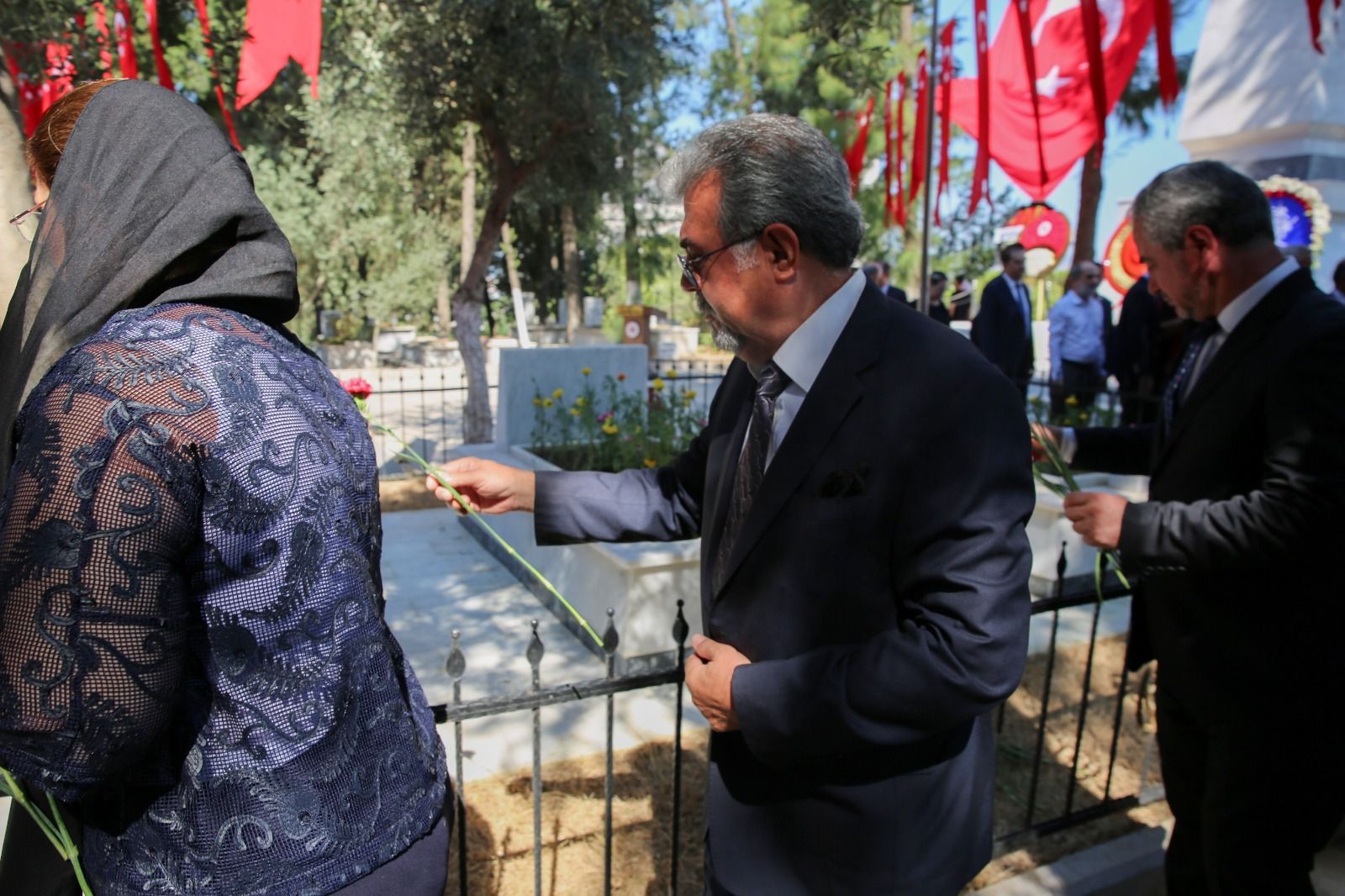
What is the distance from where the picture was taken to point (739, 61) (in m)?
25.7

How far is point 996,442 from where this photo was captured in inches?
51.8

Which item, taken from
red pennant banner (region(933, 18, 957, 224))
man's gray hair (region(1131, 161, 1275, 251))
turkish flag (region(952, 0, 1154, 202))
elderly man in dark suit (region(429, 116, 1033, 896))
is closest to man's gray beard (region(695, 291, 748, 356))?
elderly man in dark suit (region(429, 116, 1033, 896))

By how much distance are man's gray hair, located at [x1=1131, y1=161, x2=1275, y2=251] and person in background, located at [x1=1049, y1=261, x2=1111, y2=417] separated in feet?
23.2

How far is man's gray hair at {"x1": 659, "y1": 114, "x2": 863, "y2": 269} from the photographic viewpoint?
4.52ft

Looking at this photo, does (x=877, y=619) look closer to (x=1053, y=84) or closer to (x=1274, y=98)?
(x=1053, y=84)

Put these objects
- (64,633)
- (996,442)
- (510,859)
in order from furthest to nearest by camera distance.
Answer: (510,859)
(996,442)
(64,633)

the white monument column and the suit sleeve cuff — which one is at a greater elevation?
the white monument column

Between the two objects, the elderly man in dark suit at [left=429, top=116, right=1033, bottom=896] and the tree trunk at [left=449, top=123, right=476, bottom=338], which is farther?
the tree trunk at [left=449, top=123, right=476, bottom=338]

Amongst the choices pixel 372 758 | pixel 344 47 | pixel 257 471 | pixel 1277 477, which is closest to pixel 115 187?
pixel 257 471

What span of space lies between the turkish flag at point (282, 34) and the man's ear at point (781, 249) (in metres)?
4.12

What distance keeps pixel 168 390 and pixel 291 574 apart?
10.0 inches

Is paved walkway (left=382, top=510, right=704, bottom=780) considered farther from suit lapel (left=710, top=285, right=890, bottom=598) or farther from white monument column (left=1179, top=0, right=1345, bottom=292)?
white monument column (left=1179, top=0, right=1345, bottom=292)

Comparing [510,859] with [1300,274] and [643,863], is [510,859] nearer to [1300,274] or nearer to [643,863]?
[643,863]

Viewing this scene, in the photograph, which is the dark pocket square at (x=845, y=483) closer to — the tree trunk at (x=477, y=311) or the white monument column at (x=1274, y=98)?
the tree trunk at (x=477, y=311)
